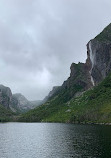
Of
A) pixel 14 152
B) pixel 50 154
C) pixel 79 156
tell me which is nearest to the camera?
pixel 79 156

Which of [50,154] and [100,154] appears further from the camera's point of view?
[50,154]

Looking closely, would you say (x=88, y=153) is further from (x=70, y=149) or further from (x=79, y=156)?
(x=70, y=149)

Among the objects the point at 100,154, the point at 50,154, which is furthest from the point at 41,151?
the point at 100,154

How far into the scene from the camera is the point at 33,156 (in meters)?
97.8

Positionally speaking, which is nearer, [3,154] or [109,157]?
[109,157]

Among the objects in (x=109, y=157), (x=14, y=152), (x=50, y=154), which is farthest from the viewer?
(x=14, y=152)

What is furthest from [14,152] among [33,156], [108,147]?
[108,147]

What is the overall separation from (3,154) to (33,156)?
13.8m

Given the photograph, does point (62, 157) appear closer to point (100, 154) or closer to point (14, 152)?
point (100, 154)

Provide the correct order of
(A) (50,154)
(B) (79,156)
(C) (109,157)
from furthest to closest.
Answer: (A) (50,154)
(B) (79,156)
(C) (109,157)

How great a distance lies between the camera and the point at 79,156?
305 ft

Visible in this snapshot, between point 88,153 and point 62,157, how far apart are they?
11.7m

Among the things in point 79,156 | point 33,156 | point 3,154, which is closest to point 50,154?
point 33,156

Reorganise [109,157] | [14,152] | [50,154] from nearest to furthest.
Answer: [109,157] → [50,154] → [14,152]
